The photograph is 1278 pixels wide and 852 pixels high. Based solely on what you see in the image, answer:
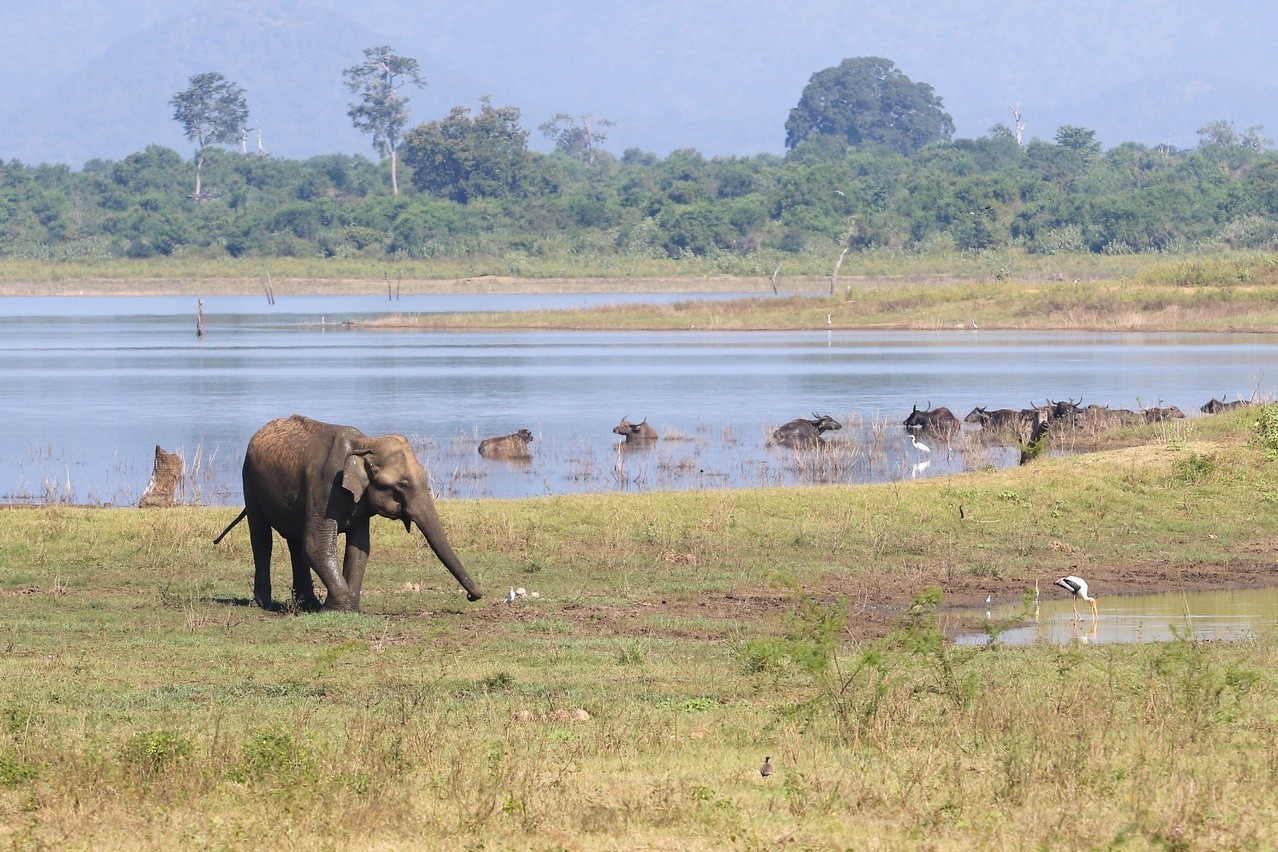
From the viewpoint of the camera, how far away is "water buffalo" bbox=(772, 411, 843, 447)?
31.7 metres

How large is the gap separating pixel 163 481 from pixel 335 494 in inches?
378

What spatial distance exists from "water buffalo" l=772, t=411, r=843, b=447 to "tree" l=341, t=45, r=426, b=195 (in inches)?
4654

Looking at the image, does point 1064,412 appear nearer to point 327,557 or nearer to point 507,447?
point 507,447

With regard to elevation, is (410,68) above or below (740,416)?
above

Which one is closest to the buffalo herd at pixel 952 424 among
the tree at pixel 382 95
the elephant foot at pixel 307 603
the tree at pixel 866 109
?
the elephant foot at pixel 307 603

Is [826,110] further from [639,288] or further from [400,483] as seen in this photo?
[400,483]

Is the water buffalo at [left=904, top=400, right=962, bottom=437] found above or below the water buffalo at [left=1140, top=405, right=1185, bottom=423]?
below

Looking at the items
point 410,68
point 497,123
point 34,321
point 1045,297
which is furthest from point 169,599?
point 410,68

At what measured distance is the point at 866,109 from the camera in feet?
557

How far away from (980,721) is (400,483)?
587 cm

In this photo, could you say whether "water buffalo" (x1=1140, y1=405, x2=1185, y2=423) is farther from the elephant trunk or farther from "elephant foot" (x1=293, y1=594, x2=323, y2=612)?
"elephant foot" (x1=293, y1=594, x2=323, y2=612)

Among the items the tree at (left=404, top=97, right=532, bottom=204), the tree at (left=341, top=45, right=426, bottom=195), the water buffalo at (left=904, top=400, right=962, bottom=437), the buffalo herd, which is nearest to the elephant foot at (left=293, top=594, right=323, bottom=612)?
the buffalo herd

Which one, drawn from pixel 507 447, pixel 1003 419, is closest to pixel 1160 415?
pixel 1003 419

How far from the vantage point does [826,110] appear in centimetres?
16762
